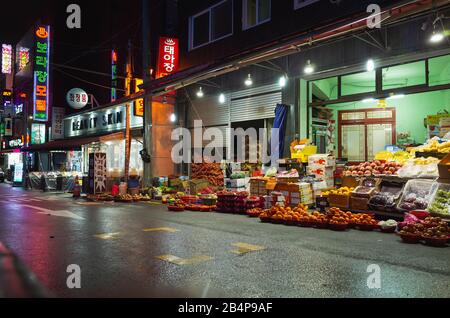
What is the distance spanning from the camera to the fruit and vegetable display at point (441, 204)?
29.5 feet

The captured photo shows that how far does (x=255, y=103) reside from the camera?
18797mm

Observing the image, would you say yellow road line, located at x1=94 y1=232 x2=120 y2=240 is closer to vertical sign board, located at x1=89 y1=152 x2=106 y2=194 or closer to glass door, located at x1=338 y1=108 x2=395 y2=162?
glass door, located at x1=338 y1=108 x2=395 y2=162

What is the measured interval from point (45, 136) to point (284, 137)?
3155 cm

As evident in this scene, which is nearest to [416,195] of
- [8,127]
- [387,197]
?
[387,197]

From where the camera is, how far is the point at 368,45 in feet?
46.4

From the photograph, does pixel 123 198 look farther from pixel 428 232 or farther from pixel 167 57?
pixel 428 232

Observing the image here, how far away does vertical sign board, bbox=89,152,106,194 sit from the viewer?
21625mm

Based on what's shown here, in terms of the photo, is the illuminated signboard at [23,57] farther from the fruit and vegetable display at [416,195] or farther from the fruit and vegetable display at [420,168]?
the fruit and vegetable display at [416,195]

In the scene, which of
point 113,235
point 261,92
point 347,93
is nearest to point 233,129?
point 261,92

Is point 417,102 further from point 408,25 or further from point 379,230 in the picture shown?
point 379,230

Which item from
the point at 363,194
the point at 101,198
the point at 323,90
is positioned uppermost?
the point at 323,90

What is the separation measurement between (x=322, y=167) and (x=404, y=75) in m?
4.60

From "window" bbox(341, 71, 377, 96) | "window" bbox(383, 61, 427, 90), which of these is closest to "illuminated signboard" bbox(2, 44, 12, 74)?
"window" bbox(341, 71, 377, 96)

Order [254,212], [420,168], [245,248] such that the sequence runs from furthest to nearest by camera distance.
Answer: [254,212] < [420,168] < [245,248]
